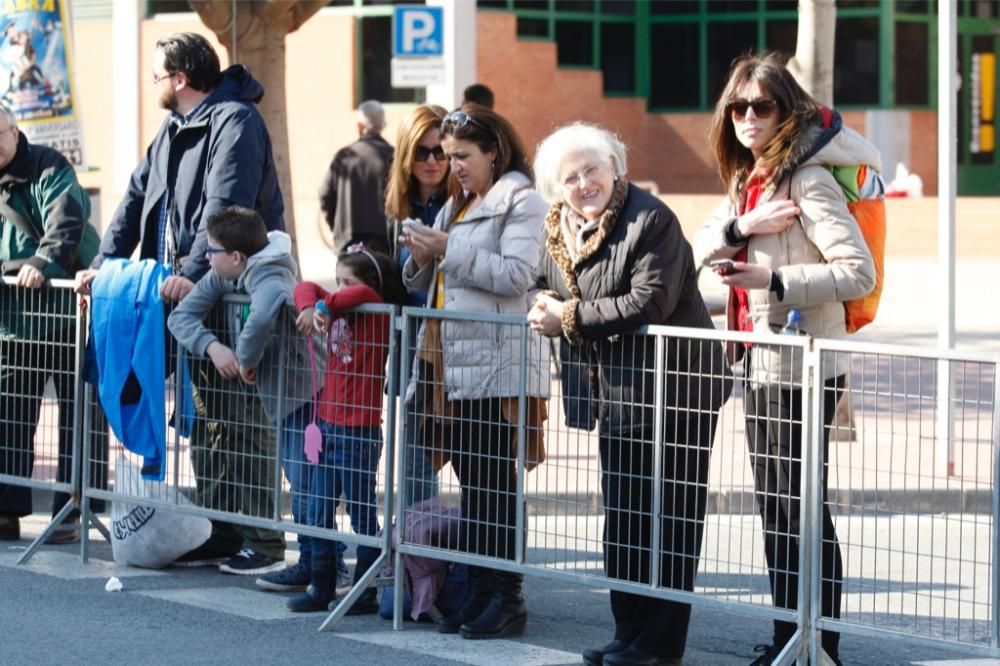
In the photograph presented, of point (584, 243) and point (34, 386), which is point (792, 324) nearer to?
point (584, 243)

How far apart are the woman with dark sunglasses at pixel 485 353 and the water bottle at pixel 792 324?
0.96 metres

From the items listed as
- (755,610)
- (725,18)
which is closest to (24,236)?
(755,610)

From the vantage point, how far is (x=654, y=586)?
604cm

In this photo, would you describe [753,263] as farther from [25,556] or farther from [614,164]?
[25,556]

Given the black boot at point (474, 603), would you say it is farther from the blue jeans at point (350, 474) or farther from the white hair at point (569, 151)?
the white hair at point (569, 151)

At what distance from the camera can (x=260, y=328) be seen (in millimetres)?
7133

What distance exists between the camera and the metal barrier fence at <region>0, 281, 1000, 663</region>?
5.62 meters

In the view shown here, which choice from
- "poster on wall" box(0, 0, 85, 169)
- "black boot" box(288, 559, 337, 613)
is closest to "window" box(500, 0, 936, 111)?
"poster on wall" box(0, 0, 85, 169)

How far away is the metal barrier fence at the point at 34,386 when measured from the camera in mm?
8234

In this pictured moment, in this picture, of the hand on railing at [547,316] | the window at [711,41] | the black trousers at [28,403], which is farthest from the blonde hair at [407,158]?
the window at [711,41]

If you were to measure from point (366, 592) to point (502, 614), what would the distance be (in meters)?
0.69

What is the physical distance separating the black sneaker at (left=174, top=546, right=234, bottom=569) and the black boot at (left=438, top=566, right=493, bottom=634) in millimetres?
1621

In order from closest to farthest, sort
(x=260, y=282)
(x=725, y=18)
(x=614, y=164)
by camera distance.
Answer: (x=614, y=164), (x=260, y=282), (x=725, y=18)

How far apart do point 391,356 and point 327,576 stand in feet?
3.23
